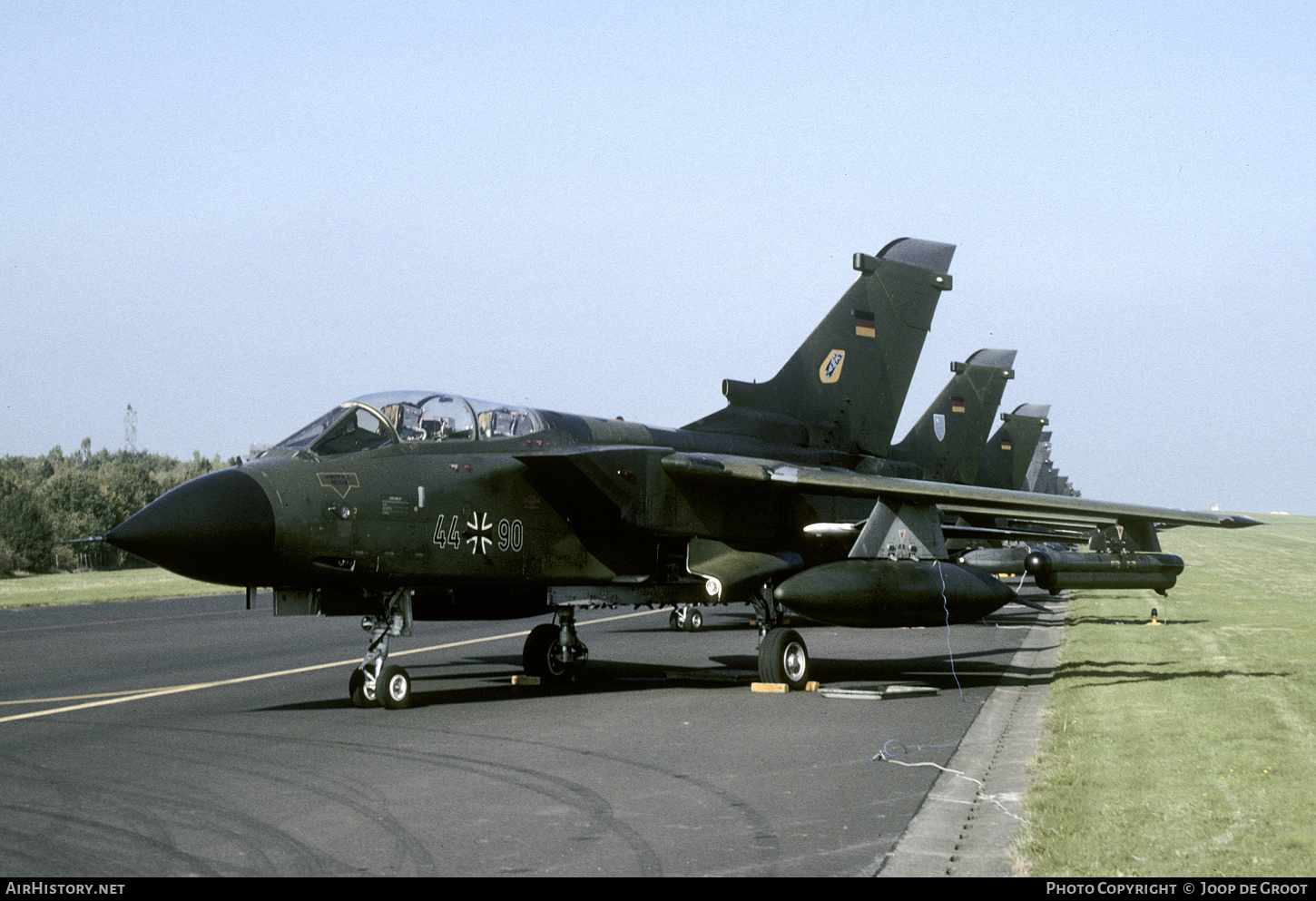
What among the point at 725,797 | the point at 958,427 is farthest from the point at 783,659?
the point at 958,427

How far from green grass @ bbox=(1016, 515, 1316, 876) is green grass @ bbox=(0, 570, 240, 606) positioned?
89.8 ft

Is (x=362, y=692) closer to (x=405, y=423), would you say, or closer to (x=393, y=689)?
(x=393, y=689)

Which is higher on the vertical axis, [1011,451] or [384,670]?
[1011,451]

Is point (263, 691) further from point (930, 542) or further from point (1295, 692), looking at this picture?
point (1295, 692)

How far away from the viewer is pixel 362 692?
457 inches

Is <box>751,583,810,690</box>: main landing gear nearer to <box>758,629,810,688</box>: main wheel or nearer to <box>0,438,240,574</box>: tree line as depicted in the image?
<box>758,629,810,688</box>: main wheel

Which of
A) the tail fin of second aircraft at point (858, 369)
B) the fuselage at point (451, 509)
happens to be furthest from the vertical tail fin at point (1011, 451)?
the fuselage at point (451, 509)

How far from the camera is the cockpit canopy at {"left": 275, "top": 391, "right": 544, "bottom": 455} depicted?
11.3 m

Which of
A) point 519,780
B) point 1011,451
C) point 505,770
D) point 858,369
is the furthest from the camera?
point 1011,451

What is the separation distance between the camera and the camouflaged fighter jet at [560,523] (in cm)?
1050

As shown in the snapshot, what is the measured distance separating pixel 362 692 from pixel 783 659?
488 centimetres

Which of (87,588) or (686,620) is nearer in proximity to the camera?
(686,620)

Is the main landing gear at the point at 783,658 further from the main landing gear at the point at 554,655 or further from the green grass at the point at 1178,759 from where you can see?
the green grass at the point at 1178,759

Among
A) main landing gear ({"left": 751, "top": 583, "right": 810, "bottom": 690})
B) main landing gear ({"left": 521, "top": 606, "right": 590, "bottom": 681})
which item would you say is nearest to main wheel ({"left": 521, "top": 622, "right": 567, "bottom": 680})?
main landing gear ({"left": 521, "top": 606, "right": 590, "bottom": 681})
